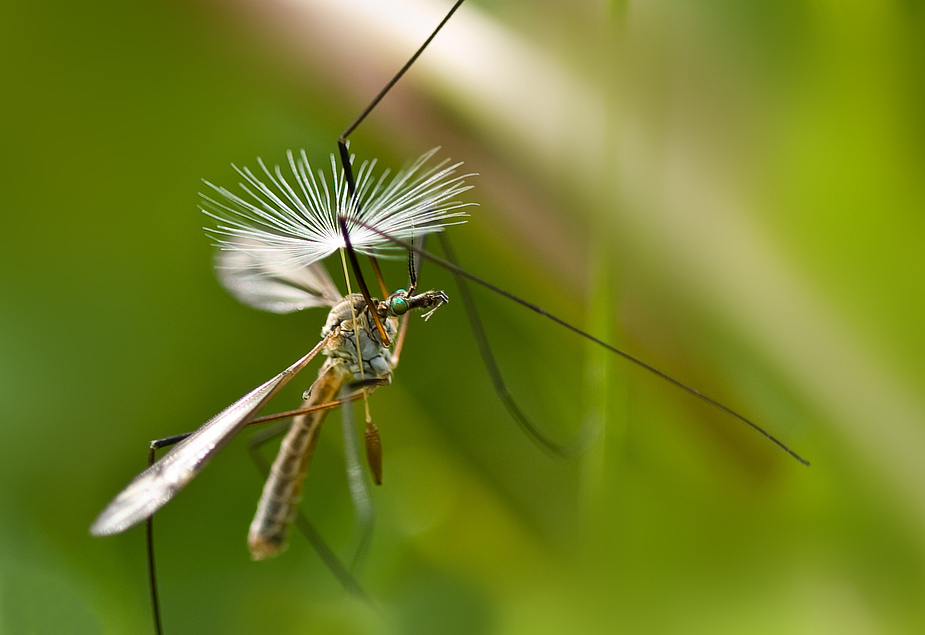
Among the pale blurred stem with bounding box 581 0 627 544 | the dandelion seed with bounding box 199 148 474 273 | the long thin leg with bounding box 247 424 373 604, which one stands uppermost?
the dandelion seed with bounding box 199 148 474 273

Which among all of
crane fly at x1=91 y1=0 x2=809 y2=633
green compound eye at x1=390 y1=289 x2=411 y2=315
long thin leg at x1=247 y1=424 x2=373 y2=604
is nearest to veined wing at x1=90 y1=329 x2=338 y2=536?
crane fly at x1=91 y1=0 x2=809 y2=633

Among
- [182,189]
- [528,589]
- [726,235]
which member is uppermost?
[182,189]

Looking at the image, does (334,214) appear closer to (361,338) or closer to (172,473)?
(361,338)

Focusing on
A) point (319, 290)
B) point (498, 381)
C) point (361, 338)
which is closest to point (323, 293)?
point (319, 290)

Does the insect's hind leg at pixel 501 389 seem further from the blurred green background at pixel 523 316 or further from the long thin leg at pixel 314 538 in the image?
the long thin leg at pixel 314 538

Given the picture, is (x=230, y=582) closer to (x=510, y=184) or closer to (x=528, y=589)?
(x=528, y=589)

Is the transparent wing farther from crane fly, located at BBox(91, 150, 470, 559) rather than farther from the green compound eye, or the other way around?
the green compound eye

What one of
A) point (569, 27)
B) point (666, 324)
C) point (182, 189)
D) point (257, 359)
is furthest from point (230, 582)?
point (569, 27)
